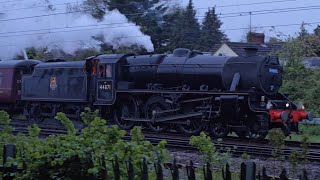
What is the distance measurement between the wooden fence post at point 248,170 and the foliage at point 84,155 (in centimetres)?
106

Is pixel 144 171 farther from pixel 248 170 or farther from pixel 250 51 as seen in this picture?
pixel 250 51

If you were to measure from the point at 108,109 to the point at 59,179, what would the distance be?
14425 millimetres

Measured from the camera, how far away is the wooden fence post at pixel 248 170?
156 inches

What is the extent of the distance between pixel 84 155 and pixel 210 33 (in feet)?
195

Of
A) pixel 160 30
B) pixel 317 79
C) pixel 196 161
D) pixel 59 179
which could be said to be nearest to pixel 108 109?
pixel 196 161

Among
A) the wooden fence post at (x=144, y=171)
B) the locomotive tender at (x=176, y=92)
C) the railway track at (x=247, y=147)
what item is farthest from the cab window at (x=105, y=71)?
the wooden fence post at (x=144, y=171)

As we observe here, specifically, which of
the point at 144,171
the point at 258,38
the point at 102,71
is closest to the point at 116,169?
the point at 144,171

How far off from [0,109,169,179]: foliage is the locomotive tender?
10.2 meters

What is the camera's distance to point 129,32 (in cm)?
2867

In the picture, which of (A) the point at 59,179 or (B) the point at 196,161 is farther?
(B) the point at 196,161

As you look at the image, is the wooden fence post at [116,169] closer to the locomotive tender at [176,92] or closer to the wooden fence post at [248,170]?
the wooden fence post at [248,170]

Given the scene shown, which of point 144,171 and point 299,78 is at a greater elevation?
point 299,78

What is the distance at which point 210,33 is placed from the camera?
63.6 metres

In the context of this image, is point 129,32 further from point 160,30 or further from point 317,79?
point 160,30
